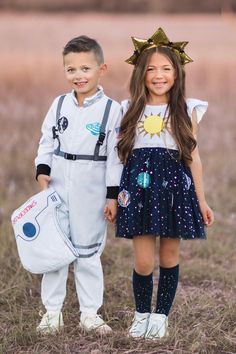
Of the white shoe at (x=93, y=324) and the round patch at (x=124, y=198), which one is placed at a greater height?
the round patch at (x=124, y=198)

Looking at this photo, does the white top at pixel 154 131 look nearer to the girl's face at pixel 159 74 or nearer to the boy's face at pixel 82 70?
the girl's face at pixel 159 74

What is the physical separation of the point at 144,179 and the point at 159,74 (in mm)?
508

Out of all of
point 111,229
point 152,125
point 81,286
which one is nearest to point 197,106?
point 152,125

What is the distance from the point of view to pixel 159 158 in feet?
11.1

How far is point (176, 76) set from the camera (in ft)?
11.4

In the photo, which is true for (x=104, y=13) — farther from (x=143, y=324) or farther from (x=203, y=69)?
(x=143, y=324)

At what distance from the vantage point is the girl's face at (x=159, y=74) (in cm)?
342

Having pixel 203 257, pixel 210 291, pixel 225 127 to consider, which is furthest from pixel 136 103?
pixel 225 127

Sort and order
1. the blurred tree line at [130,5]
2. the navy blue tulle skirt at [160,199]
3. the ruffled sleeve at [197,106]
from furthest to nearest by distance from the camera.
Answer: the blurred tree line at [130,5] → the ruffled sleeve at [197,106] → the navy blue tulle skirt at [160,199]

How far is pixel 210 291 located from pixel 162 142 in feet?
4.89

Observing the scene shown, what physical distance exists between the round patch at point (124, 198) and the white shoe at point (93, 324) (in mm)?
659

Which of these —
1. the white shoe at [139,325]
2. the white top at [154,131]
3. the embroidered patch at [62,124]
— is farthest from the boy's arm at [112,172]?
the white shoe at [139,325]

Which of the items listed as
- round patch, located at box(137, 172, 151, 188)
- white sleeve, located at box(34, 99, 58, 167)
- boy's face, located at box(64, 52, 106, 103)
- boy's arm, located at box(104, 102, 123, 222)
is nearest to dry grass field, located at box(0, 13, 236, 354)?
boy's face, located at box(64, 52, 106, 103)

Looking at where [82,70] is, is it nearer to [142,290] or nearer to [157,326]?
[142,290]
